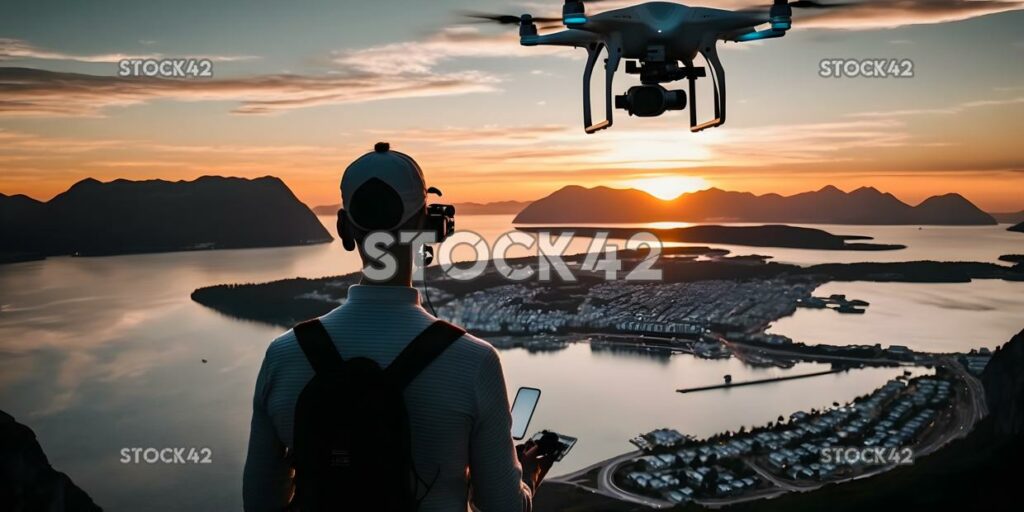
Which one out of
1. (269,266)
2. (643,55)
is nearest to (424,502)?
(643,55)

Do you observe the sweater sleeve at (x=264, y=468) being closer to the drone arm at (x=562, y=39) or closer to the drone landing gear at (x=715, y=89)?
the drone landing gear at (x=715, y=89)

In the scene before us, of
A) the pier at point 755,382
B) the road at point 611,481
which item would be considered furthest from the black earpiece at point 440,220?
the pier at point 755,382

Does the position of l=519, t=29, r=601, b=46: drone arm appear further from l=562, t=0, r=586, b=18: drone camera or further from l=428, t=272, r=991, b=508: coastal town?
l=428, t=272, r=991, b=508: coastal town

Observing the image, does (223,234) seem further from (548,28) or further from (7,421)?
(548,28)

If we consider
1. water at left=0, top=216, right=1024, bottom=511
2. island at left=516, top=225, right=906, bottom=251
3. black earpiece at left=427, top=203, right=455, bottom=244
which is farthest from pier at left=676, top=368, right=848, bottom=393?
island at left=516, top=225, right=906, bottom=251

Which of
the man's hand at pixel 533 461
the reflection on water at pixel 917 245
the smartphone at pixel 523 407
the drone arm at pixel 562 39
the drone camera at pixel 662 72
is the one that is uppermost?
the drone arm at pixel 562 39

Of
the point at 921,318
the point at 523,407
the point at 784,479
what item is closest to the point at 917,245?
the point at 921,318

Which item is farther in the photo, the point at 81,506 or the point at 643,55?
the point at 81,506
